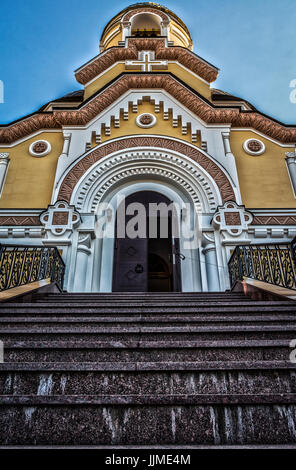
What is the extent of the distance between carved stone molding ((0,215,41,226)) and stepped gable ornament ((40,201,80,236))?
38 cm

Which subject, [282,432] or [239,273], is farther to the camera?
[239,273]

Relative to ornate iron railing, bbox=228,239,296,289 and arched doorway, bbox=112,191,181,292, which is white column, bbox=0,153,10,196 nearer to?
arched doorway, bbox=112,191,181,292

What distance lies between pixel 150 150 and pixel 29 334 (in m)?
7.29

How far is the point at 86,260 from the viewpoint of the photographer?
26.3ft

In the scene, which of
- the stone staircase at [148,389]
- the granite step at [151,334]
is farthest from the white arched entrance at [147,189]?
the stone staircase at [148,389]

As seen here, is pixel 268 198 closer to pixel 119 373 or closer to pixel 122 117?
pixel 122 117

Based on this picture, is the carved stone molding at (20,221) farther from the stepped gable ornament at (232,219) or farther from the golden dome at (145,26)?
the golden dome at (145,26)

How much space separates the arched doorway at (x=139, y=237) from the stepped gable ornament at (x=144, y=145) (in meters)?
1.44

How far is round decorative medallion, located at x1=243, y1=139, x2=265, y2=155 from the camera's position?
31.6 ft

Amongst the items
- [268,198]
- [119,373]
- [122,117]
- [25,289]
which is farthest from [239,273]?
[122,117]

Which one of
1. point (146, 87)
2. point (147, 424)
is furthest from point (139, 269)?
point (147, 424)

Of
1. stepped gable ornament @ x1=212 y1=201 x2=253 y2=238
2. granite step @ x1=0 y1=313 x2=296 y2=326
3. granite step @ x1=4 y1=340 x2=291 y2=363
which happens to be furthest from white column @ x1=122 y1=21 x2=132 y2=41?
granite step @ x1=4 y1=340 x2=291 y2=363

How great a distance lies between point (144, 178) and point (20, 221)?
379 centimetres

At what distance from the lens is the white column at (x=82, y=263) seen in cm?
758
